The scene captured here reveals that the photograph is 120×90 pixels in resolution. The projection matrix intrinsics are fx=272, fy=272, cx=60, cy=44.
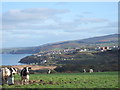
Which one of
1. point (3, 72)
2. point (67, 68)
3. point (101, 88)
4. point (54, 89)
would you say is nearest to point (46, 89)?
point (54, 89)

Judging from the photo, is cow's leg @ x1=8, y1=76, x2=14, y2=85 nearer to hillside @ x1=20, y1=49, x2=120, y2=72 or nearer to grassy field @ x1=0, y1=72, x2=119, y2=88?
grassy field @ x1=0, y1=72, x2=119, y2=88

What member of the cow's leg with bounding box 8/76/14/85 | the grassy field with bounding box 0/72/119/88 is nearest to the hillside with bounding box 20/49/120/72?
the grassy field with bounding box 0/72/119/88

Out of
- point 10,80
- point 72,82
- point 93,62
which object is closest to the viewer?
point 72,82

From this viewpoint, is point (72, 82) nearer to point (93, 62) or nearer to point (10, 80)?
point (10, 80)

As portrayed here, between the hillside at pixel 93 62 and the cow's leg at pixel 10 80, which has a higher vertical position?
the cow's leg at pixel 10 80

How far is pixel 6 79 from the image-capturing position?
27328 millimetres

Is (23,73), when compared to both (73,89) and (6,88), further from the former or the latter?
(73,89)

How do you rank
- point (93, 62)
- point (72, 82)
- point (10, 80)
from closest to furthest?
1. point (72, 82)
2. point (10, 80)
3. point (93, 62)

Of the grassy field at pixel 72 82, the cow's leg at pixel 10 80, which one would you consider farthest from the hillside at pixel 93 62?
the cow's leg at pixel 10 80

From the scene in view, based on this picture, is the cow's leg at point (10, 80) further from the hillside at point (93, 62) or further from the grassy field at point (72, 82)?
the hillside at point (93, 62)

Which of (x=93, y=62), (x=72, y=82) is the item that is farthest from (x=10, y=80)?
(x=93, y=62)

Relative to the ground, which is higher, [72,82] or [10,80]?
[10,80]

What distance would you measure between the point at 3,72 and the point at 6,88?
5.64m

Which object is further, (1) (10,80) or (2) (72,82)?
(1) (10,80)
